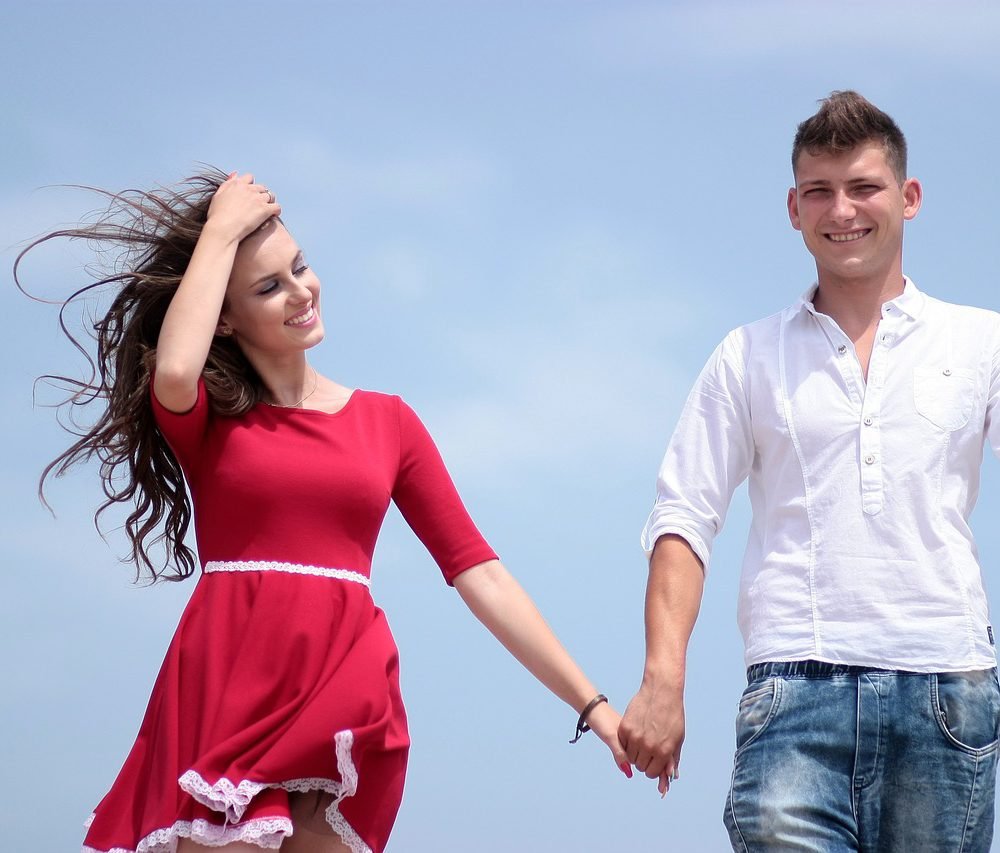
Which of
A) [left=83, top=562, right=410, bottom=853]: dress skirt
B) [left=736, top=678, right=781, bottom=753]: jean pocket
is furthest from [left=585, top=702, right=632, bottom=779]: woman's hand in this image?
[left=83, top=562, right=410, bottom=853]: dress skirt

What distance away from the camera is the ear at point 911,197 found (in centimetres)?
459

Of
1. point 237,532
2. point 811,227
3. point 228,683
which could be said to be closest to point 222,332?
point 237,532

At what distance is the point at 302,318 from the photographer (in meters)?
4.51

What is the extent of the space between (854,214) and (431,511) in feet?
5.26

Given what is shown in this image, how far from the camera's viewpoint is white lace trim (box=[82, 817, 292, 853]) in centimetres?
393

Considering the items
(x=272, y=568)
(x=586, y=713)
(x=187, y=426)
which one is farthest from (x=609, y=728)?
(x=187, y=426)

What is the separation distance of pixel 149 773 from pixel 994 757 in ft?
7.81

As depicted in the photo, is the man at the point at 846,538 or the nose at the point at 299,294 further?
the nose at the point at 299,294

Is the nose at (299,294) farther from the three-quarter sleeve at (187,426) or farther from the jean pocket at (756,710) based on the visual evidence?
the jean pocket at (756,710)

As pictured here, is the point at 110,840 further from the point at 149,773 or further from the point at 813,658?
the point at 813,658

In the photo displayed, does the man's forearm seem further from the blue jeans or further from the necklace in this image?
the necklace

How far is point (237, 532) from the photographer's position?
4281 mm

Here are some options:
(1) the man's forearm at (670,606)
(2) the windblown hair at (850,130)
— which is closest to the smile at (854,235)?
(2) the windblown hair at (850,130)

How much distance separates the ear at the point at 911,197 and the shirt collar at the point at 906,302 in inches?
8.8
